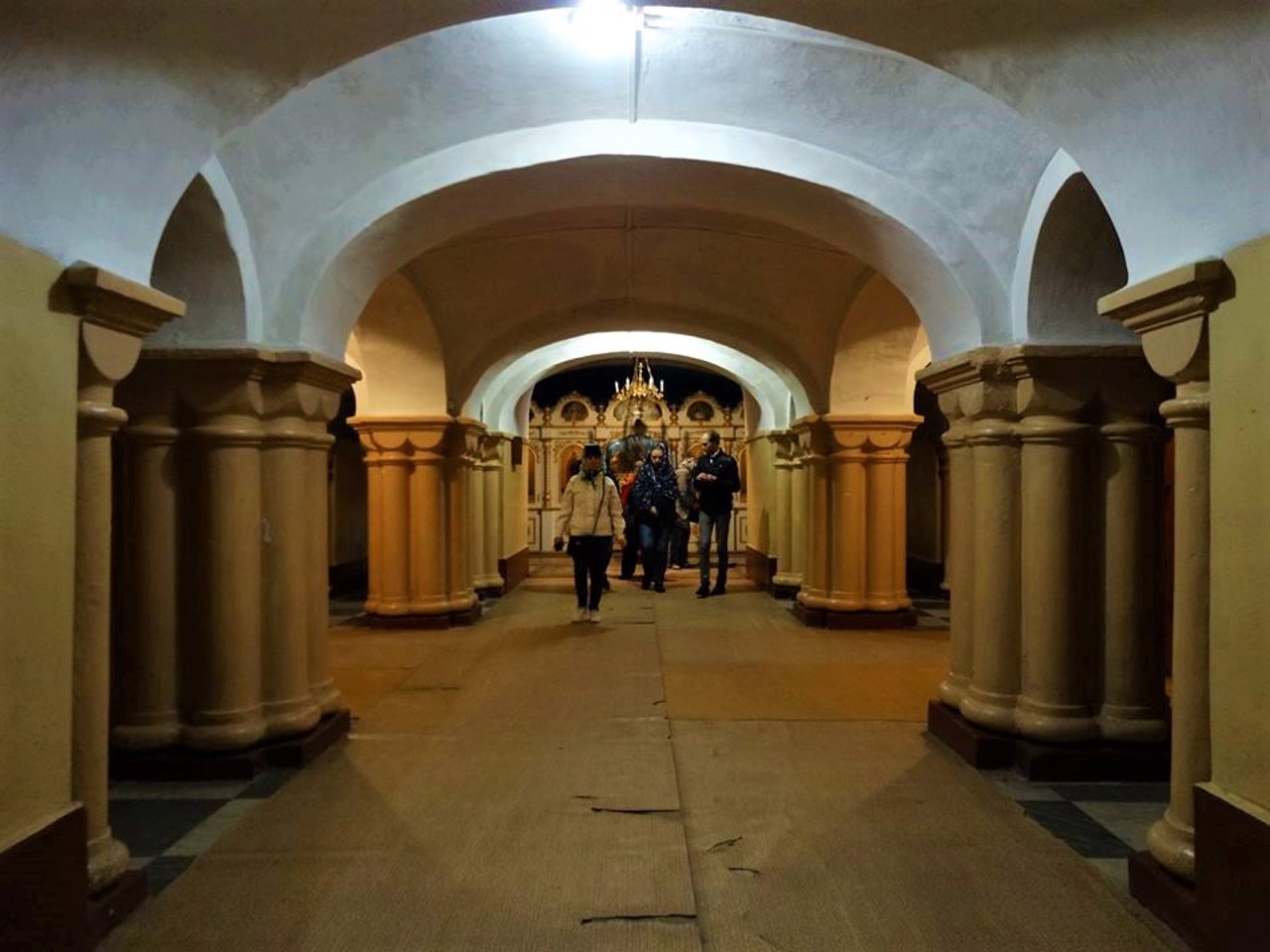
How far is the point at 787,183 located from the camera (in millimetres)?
4391

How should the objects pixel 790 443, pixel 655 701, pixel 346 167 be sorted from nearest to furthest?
pixel 346 167 → pixel 655 701 → pixel 790 443

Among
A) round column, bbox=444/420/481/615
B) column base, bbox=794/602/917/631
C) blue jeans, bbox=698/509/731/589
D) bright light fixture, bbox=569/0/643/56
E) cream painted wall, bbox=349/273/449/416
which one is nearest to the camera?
bright light fixture, bbox=569/0/643/56

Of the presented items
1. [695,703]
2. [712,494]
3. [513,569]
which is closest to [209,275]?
[695,703]

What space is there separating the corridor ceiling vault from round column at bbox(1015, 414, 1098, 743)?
48 cm

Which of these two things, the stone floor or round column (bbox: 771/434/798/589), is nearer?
the stone floor

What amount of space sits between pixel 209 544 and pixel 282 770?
1051 millimetres

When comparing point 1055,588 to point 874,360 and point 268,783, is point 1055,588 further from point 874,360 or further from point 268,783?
point 874,360

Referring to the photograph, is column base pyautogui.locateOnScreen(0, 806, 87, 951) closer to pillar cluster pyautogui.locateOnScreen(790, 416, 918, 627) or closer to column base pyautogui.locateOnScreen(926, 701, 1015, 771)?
column base pyautogui.locateOnScreen(926, 701, 1015, 771)

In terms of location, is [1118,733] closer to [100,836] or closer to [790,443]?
[100,836]

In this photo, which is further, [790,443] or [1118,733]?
[790,443]

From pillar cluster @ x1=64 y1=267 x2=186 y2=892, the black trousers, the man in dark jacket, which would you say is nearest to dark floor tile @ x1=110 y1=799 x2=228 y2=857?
pillar cluster @ x1=64 y1=267 x2=186 y2=892

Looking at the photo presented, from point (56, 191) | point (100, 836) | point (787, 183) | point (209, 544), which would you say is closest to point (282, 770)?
point (209, 544)

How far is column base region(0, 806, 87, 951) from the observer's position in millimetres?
2164

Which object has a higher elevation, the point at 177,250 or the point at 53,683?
the point at 177,250
